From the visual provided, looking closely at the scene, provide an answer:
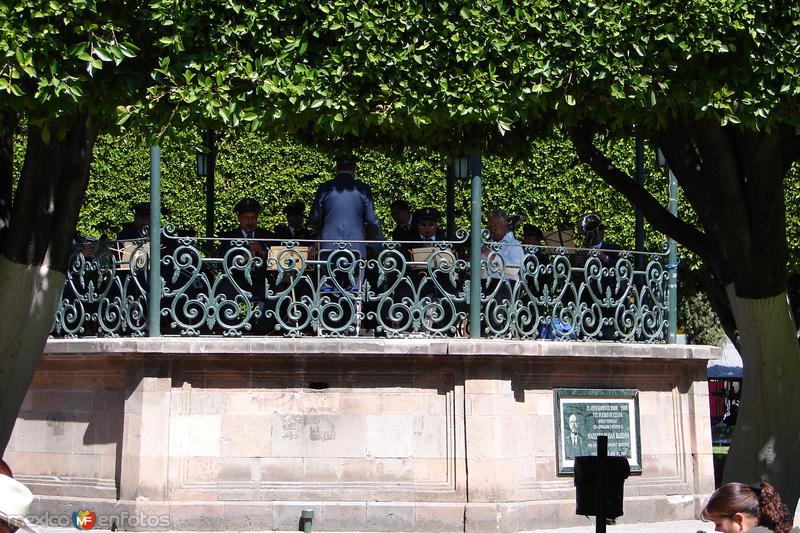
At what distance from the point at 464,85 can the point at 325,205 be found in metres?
4.87

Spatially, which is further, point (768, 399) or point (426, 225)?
point (426, 225)

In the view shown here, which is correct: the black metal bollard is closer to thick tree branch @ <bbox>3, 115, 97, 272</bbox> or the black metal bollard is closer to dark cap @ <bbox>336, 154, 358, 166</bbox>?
thick tree branch @ <bbox>3, 115, 97, 272</bbox>

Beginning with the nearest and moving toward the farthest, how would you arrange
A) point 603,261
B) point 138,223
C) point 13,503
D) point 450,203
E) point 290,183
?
point 13,503, point 138,223, point 603,261, point 450,203, point 290,183

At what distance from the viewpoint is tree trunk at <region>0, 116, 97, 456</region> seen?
27.8 feet

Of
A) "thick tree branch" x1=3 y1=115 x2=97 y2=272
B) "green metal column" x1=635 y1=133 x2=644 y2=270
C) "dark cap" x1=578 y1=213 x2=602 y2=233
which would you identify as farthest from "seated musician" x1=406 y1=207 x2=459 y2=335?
"thick tree branch" x1=3 y1=115 x2=97 y2=272

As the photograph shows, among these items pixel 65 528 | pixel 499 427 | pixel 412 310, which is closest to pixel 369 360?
pixel 412 310

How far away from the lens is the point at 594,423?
543 inches

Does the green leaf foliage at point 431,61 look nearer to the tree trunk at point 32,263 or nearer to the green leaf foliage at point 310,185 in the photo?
the tree trunk at point 32,263

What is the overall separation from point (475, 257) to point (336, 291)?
56.5 inches

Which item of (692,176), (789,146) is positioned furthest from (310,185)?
(789,146)

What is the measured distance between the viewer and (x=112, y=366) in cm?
1296

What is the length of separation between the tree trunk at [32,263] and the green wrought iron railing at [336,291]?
3931 millimetres

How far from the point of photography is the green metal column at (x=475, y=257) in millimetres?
13102

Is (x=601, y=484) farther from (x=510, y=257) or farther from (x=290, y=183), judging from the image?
(x=290, y=183)
